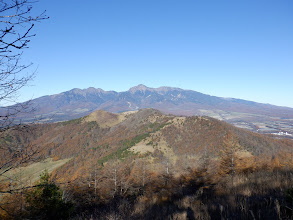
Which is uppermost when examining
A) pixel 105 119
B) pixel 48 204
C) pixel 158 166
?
pixel 48 204

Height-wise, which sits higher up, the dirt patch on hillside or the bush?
the bush

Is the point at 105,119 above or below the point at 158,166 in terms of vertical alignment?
above

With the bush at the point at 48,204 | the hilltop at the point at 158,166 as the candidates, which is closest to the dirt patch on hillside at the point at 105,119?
the hilltop at the point at 158,166

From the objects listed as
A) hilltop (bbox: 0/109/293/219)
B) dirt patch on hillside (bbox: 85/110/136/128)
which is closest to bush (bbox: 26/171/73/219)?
hilltop (bbox: 0/109/293/219)

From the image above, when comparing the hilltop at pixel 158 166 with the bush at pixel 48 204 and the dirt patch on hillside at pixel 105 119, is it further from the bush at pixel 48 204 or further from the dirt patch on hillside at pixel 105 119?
the bush at pixel 48 204

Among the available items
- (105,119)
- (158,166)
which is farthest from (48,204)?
(105,119)

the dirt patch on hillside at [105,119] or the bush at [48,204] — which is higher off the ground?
the bush at [48,204]

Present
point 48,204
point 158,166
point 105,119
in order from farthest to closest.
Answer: point 105,119 → point 158,166 → point 48,204

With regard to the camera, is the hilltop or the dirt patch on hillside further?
the dirt patch on hillside

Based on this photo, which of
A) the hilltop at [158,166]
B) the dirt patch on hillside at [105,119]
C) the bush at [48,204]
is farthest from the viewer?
the dirt patch on hillside at [105,119]

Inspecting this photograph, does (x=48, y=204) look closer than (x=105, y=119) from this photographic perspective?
Yes

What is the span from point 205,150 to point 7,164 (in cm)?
6999

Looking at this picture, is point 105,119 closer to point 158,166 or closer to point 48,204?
point 158,166

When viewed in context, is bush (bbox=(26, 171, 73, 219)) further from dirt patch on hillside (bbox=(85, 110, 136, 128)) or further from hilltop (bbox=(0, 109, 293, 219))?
dirt patch on hillside (bbox=(85, 110, 136, 128))
